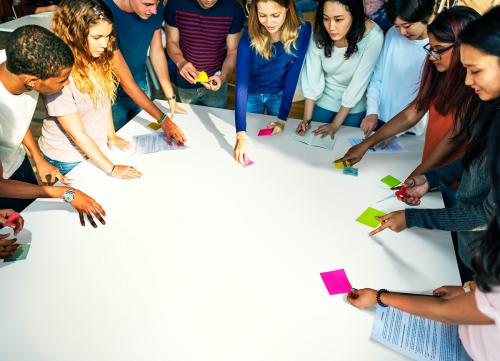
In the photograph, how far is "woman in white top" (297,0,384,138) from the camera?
1.87 meters

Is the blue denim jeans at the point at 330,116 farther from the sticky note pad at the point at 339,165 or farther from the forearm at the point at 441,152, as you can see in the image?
the forearm at the point at 441,152

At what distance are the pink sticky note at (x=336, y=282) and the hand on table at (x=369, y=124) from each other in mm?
1011

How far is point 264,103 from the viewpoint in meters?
2.34

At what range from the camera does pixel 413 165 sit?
73.6 inches

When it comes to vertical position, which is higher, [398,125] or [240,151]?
[398,125]

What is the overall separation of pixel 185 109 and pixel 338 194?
1.15 meters

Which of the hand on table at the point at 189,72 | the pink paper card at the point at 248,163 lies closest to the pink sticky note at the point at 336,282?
the pink paper card at the point at 248,163

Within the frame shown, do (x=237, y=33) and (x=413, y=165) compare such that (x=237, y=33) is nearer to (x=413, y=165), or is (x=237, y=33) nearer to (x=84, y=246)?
(x=413, y=165)

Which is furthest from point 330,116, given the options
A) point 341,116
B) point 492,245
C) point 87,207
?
point 492,245

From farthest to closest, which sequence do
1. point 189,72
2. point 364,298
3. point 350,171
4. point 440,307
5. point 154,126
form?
1. point 189,72
2. point 154,126
3. point 350,171
4. point 364,298
5. point 440,307

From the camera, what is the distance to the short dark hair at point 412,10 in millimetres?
1734

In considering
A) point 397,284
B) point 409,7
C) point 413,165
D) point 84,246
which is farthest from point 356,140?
point 84,246

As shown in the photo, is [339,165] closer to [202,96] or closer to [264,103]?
[264,103]

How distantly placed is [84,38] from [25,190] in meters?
0.67
